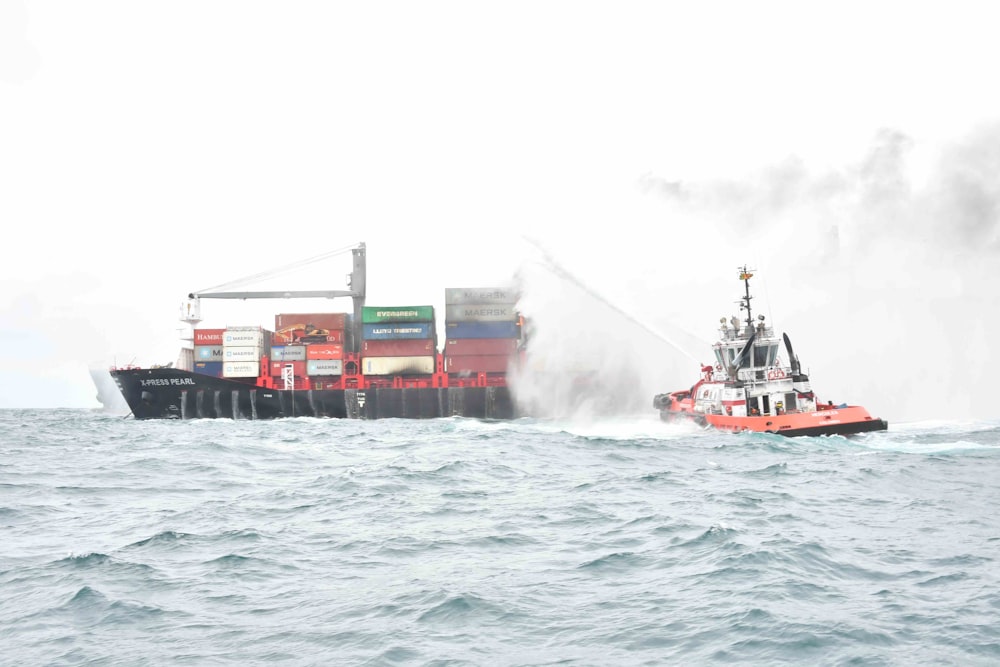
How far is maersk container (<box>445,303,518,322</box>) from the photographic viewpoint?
6681cm

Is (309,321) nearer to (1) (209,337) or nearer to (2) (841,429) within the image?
(1) (209,337)

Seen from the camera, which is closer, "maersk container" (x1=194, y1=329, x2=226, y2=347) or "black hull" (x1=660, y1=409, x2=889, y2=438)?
"black hull" (x1=660, y1=409, x2=889, y2=438)

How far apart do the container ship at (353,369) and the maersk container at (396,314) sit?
3.4 inches

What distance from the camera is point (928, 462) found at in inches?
1022

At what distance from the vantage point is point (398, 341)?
66625 mm

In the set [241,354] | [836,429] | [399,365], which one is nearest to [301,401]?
[241,354]

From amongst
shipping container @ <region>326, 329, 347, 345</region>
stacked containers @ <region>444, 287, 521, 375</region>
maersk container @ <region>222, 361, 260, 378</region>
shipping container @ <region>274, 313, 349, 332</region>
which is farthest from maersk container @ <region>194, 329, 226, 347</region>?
stacked containers @ <region>444, 287, 521, 375</region>

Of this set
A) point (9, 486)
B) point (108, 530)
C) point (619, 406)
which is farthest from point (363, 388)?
point (108, 530)

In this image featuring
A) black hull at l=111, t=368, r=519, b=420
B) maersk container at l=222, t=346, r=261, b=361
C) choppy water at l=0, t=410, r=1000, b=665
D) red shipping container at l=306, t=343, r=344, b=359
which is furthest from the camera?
maersk container at l=222, t=346, r=261, b=361

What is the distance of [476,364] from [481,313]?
4524mm

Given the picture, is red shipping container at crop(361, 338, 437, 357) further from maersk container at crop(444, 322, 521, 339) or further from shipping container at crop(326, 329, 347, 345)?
shipping container at crop(326, 329, 347, 345)

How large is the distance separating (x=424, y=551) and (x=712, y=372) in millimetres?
31489

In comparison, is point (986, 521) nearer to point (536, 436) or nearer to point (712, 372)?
point (536, 436)

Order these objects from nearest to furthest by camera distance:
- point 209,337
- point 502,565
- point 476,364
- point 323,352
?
1. point 502,565
2. point 476,364
3. point 323,352
4. point 209,337
